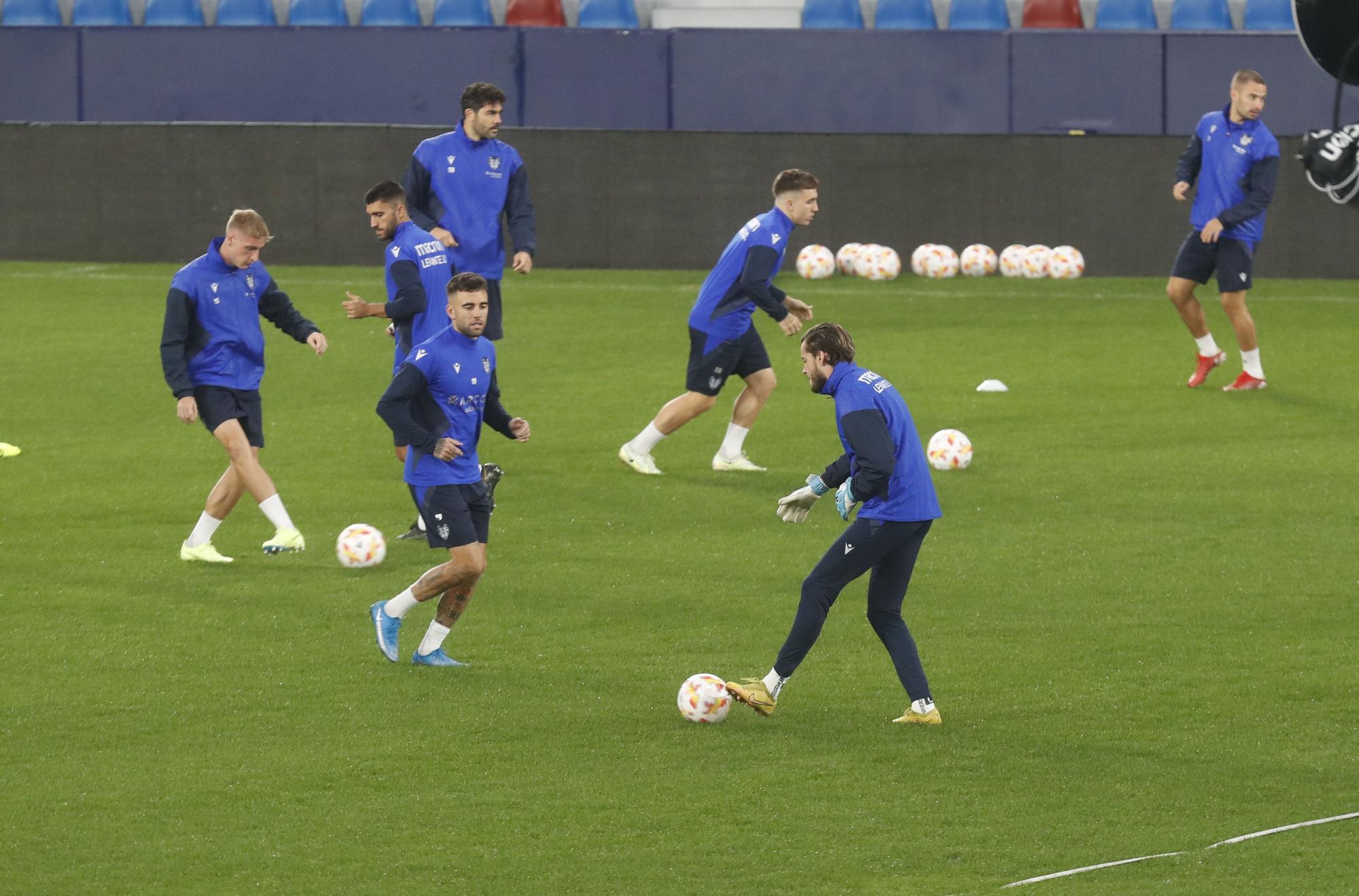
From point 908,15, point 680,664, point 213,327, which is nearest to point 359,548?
point 213,327

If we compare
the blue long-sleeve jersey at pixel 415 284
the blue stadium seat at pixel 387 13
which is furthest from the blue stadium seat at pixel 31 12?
the blue long-sleeve jersey at pixel 415 284

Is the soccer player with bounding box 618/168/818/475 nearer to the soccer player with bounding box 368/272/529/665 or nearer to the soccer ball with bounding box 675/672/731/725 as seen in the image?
the soccer player with bounding box 368/272/529/665

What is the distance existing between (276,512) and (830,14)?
19.0 m

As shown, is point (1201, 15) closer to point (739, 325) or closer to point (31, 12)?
point (739, 325)

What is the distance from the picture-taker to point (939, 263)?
23969mm

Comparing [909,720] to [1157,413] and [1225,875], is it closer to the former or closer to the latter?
[1225,875]

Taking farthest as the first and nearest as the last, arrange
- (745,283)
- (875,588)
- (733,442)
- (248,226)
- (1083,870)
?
(733,442) → (745,283) → (248,226) → (875,588) → (1083,870)

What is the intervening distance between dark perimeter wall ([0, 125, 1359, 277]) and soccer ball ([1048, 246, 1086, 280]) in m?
0.32

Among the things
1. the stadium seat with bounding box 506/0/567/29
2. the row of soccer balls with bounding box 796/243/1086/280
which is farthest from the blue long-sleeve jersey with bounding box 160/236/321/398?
the stadium seat with bounding box 506/0/567/29

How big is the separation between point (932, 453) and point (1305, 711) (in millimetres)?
5662

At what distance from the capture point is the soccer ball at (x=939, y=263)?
23969 mm

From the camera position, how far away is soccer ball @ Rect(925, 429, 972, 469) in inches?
534

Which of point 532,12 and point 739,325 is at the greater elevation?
point 532,12

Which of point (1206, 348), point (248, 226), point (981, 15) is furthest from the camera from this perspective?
point (981, 15)
